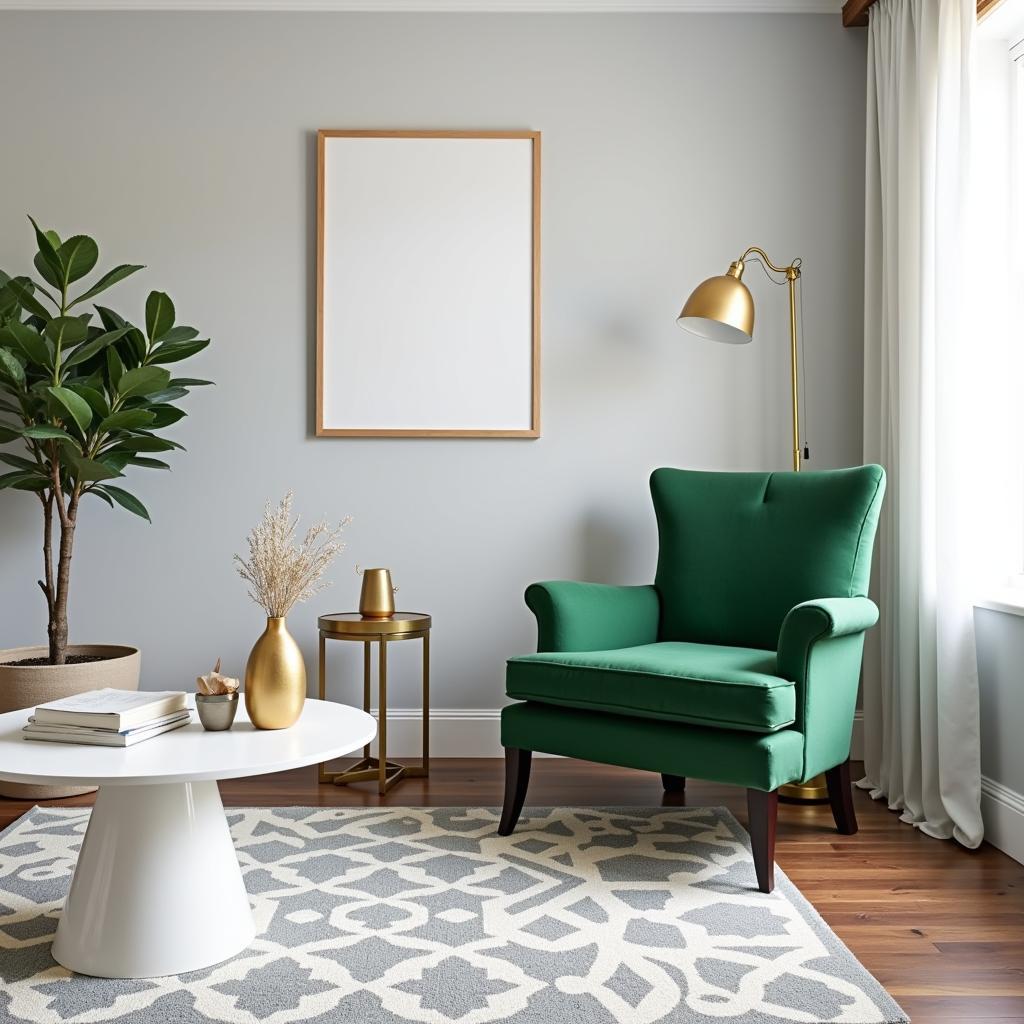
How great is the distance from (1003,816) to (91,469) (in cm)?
276

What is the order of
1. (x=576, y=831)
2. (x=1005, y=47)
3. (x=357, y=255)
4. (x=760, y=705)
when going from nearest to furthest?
(x=760, y=705), (x=576, y=831), (x=1005, y=47), (x=357, y=255)

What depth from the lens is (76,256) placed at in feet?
10.0

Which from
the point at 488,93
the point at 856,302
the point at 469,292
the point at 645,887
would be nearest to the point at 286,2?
the point at 488,93

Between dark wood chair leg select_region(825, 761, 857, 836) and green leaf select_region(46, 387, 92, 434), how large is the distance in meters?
2.34

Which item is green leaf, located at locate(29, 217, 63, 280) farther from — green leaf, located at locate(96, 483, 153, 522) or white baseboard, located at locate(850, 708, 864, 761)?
white baseboard, located at locate(850, 708, 864, 761)

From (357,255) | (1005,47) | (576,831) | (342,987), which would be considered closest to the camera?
(342,987)

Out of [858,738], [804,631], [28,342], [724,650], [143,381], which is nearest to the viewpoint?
[804,631]

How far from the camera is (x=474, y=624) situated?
3.65m

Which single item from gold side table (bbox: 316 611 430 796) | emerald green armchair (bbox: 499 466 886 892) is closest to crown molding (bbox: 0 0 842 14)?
emerald green armchair (bbox: 499 466 886 892)

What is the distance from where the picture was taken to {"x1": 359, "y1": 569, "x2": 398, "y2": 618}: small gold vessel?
328cm

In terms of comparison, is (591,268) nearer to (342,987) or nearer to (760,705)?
(760,705)

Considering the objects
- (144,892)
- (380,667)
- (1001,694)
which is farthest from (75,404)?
(1001,694)

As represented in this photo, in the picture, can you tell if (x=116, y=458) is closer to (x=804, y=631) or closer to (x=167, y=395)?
(x=167, y=395)

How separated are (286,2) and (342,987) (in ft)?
10.7
